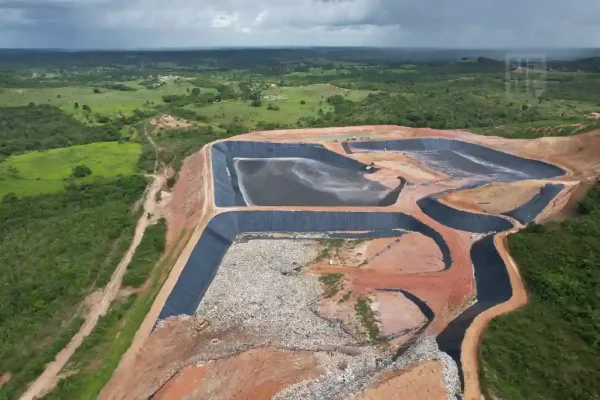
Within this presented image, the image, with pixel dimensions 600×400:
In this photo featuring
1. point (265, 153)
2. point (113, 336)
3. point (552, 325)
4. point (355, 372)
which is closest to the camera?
point (355, 372)

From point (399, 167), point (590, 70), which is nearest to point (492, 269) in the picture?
point (399, 167)

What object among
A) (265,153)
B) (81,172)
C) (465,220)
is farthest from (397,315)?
(81,172)

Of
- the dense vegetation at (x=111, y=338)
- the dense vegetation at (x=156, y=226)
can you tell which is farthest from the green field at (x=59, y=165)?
the dense vegetation at (x=111, y=338)

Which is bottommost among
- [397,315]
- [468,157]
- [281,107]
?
[397,315]

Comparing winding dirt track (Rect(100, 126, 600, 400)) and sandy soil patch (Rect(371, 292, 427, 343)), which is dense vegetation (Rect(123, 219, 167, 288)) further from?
sandy soil patch (Rect(371, 292, 427, 343))

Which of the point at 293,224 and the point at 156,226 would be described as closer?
the point at 156,226

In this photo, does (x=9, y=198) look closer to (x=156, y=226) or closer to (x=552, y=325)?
(x=156, y=226)
